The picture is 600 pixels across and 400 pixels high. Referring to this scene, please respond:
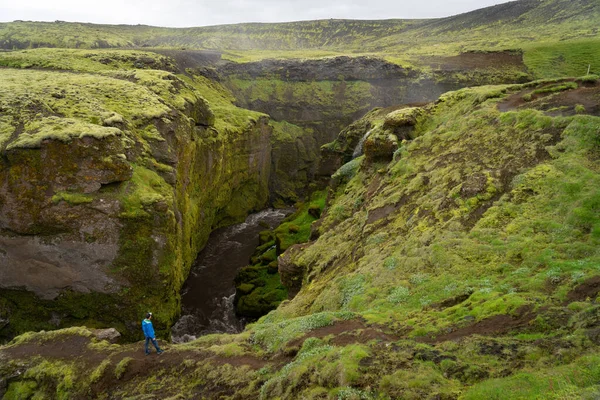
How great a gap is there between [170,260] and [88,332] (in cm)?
1147

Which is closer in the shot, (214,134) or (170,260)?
(170,260)

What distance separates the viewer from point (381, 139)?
3303 centimetres

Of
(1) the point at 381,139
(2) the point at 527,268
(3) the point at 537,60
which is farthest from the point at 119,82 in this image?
(3) the point at 537,60

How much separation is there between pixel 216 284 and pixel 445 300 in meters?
36.3

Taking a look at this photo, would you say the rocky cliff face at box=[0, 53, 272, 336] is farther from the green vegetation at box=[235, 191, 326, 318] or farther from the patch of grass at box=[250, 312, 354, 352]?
the patch of grass at box=[250, 312, 354, 352]

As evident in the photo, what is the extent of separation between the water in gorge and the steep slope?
16095mm

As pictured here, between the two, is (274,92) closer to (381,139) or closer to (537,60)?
(537,60)

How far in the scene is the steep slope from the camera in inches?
363

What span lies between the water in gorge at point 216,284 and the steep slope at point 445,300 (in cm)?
1609

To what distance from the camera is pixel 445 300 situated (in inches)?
531

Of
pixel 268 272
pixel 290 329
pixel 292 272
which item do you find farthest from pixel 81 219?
pixel 290 329

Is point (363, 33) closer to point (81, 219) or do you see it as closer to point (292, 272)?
point (292, 272)

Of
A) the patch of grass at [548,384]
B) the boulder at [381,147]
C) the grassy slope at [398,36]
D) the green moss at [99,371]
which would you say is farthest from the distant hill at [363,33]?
the green moss at [99,371]

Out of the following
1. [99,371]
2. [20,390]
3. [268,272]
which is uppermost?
[99,371]
